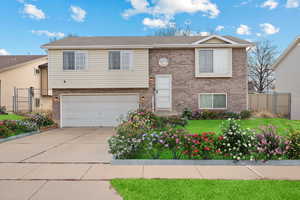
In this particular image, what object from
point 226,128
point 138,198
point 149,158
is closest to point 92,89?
point 149,158

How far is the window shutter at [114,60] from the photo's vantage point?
1280 cm

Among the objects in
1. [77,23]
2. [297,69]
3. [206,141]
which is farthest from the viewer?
[77,23]

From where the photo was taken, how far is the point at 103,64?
1274cm

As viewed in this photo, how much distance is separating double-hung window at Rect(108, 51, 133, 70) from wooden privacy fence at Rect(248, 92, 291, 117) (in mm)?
11915

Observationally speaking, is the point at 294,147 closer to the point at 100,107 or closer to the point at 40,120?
the point at 100,107

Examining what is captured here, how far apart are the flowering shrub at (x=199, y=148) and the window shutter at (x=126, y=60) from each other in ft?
28.0

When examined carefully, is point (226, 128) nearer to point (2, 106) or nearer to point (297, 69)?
point (297, 69)

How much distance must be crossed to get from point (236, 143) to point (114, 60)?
994 centimetres

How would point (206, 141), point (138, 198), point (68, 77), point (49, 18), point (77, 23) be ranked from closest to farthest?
1. point (138, 198)
2. point (206, 141)
3. point (68, 77)
4. point (49, 18)
5. point (77, 23)

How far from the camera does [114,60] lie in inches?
504

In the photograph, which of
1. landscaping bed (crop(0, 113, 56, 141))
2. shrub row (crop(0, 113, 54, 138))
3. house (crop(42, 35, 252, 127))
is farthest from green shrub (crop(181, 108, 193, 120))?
shrub row (crop(0, 113, 54, 138))

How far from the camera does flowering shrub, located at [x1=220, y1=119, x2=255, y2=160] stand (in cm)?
508

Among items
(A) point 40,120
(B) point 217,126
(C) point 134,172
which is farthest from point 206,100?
(A) point 40,120

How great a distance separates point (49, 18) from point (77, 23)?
8.94 ft
